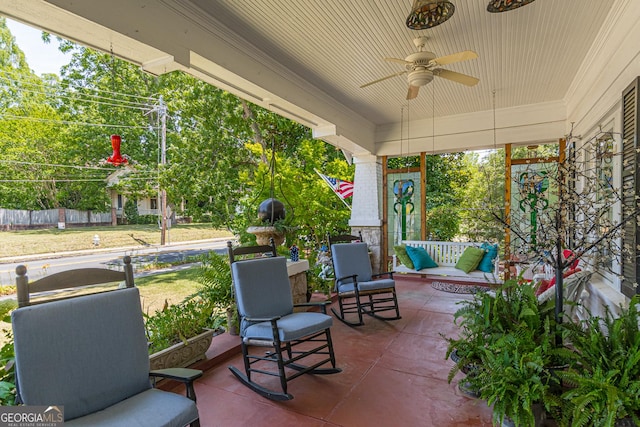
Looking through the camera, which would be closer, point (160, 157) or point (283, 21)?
point (283, 21)

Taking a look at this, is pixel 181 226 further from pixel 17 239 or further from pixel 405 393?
pixel 405 393

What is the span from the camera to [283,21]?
2.85 meters

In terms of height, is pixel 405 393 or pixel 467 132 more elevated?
pixel 467 132

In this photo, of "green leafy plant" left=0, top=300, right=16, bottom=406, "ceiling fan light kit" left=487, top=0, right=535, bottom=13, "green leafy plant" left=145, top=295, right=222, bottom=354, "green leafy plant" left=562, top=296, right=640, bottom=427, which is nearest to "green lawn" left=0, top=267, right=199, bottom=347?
"green leafy plant" left=145, top=295, right=222, bottom=354

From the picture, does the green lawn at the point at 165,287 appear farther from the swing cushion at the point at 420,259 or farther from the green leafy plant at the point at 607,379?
the green leafy plant at the point at 607,379

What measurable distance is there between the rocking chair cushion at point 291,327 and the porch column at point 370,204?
13.0 feet

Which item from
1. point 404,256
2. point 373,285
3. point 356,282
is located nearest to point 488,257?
point 404,256

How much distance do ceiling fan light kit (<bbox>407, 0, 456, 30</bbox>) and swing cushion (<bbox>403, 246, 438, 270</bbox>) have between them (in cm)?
387

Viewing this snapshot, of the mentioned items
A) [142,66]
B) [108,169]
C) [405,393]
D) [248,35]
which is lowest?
[405,393]

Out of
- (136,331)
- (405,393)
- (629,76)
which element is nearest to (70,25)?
(136,331)

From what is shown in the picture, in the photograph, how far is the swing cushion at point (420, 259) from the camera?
560 cm

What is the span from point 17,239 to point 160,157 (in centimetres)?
379

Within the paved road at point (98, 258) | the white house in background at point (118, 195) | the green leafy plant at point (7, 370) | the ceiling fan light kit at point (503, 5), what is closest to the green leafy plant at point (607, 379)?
the ceiling fan light kit at point (503, 5)

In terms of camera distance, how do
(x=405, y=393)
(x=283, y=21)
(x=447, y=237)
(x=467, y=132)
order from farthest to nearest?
(x=447, y=237)
(x=467, y=132)
(x=283, y=21)
(x=405, y=393)
